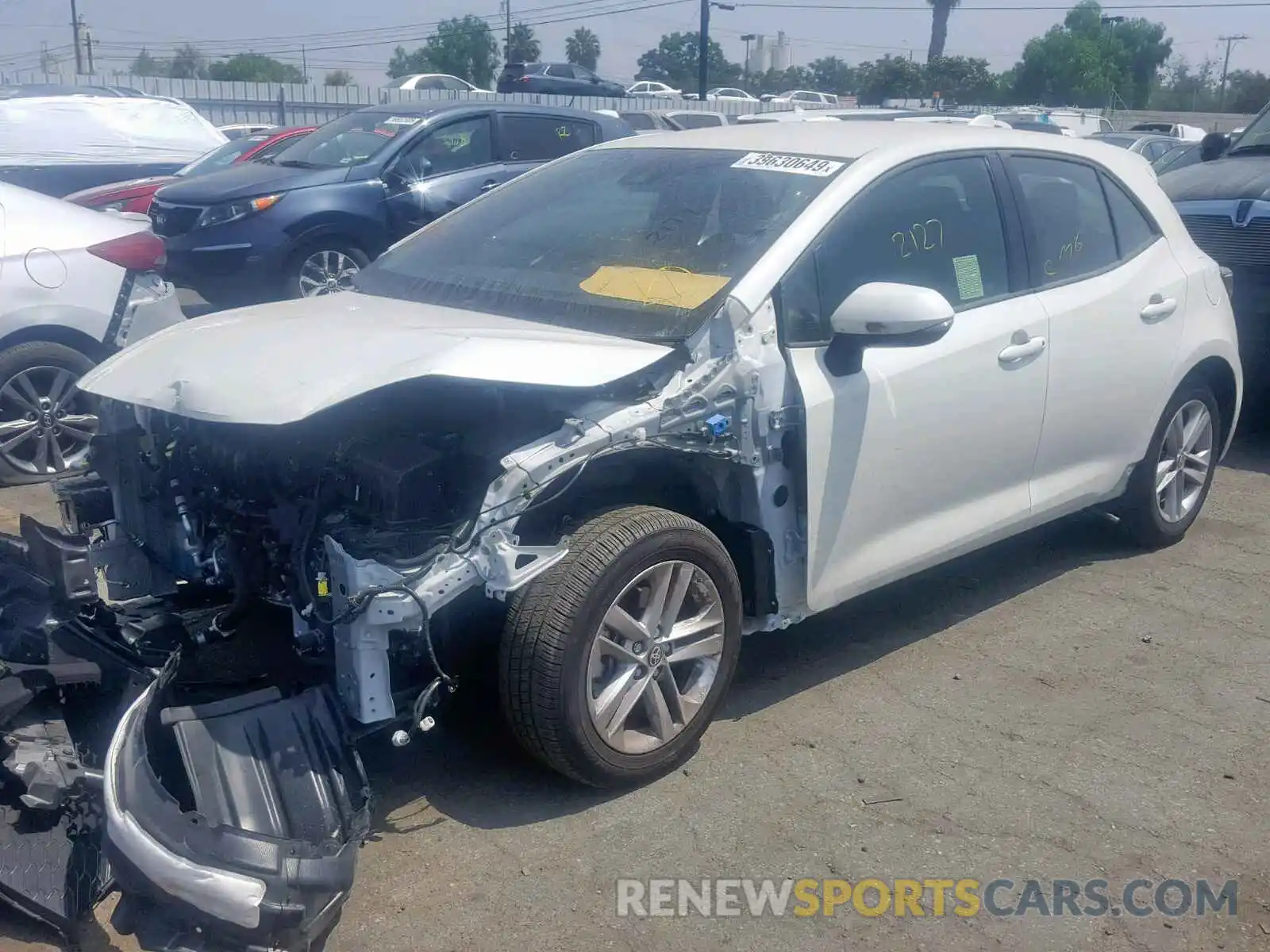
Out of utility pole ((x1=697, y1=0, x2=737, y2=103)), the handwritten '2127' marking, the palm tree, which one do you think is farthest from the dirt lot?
the palm tree

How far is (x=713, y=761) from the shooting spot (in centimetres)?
371

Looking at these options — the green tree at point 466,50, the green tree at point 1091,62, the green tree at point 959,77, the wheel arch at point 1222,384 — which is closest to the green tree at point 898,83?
the green tree at point 959,77

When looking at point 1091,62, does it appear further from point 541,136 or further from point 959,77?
point 541,136

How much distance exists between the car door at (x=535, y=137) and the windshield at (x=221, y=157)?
3.58m

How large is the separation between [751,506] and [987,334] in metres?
1.11

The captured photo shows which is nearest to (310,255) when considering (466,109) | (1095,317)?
(466,109)

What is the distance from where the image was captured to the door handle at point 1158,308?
16.0 feet

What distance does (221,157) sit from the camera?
1305 cm

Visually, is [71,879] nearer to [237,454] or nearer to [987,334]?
[237,454]

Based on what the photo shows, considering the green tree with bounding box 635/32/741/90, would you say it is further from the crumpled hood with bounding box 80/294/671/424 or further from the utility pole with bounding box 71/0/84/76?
the crumpled hood with bounding box 80/294/671/424

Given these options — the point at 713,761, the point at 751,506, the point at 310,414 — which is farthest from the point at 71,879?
the point at 751,506

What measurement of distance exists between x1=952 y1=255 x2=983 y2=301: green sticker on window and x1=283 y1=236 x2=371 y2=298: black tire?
6363mm

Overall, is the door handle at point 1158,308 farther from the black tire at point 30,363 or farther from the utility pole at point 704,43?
the utility pole at point 704,43

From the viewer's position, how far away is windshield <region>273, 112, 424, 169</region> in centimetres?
1036
